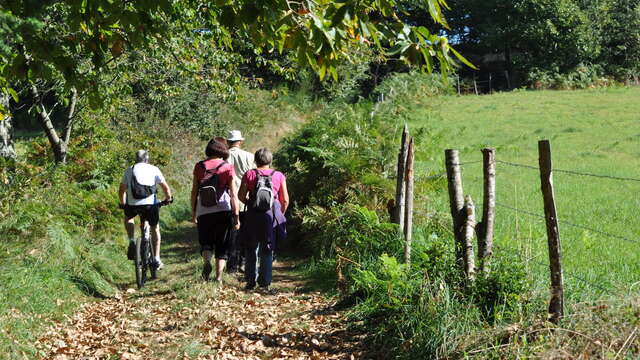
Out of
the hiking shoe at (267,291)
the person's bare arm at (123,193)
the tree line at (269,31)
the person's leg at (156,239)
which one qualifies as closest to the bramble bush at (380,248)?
the hiking shoe at (267,291)

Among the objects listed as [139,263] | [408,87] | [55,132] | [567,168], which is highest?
[408,87]

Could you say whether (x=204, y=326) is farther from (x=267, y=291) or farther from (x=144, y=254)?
(x=144, y=254)

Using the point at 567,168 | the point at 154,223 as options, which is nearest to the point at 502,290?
the point at 154,223

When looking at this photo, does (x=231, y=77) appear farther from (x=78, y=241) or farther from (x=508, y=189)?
(x=508, y=189)

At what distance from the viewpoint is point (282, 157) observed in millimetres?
12844

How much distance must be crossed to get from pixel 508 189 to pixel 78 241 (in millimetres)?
9850

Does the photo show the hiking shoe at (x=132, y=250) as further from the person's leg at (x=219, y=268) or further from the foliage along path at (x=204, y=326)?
the person's leg at (x=219, y=268)

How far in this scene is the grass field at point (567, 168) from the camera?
683cm

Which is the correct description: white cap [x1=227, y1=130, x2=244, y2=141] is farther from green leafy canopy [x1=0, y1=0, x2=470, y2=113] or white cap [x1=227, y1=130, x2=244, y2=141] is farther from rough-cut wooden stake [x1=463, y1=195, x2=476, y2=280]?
rough-cut wooden stake [x1=463, y1=195, x2=476, y2=280]

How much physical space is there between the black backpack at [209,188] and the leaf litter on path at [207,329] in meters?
1.08

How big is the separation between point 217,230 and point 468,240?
3.65 meters

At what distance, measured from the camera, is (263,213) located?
313 inches

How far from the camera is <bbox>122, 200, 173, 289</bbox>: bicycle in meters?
8.78

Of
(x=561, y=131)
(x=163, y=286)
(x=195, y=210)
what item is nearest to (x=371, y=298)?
(x=195, y=210)
